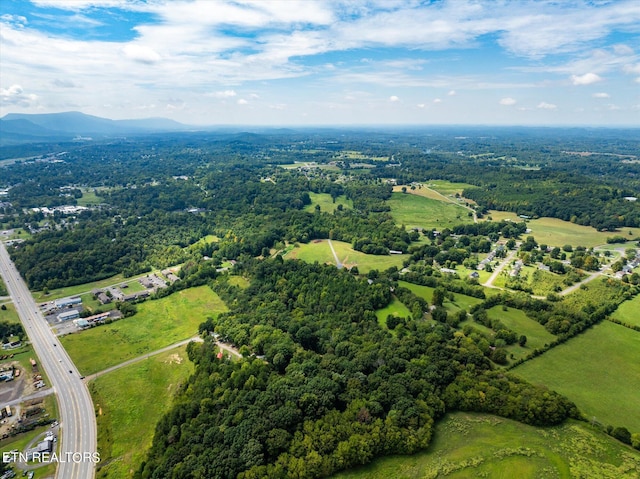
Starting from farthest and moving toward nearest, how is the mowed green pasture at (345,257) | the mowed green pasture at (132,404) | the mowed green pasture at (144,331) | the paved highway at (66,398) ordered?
the mowed green pasture at (345,257) → the mowed green pasture at (144,331) → the mowed green pasture at (132,404) → the paved highway at (66,398)

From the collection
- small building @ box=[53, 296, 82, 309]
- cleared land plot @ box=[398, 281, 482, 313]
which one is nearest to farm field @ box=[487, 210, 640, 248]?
cleared land plot @ box=[398, 281, 482, 313]

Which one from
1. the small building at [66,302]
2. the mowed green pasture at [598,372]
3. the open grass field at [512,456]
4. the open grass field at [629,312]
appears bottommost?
the small building at [66,302]

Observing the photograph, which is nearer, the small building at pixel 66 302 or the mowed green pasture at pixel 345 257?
the small building at pixel 66 302

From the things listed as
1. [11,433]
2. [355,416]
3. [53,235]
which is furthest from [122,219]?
[355,416]

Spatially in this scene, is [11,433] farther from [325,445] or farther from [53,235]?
[53,235]

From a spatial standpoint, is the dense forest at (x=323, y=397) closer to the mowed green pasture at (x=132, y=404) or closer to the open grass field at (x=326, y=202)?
the mowed green pasture at (x=132, y=404)

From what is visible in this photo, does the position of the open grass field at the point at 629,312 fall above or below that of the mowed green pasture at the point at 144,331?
above

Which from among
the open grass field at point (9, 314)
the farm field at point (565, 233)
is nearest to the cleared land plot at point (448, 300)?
the farm field at point (565, 233)
